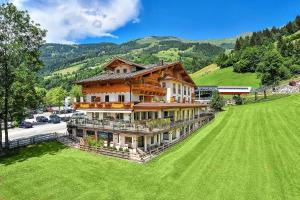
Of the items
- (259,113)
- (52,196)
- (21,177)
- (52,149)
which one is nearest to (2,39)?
(52,149)

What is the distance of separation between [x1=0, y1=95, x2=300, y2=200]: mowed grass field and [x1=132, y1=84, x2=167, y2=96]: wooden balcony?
9.38 m

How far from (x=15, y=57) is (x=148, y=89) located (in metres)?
18.4

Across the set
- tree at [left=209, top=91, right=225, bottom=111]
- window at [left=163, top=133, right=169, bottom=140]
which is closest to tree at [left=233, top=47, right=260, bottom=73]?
tree at [left=209, top=91, right=225, bottom=111]

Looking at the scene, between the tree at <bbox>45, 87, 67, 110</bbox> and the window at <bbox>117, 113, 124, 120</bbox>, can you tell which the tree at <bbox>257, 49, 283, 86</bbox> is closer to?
the window at <bbox>117, 113, 124, 120</bbox>

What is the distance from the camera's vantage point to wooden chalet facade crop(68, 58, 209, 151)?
36.8 metres

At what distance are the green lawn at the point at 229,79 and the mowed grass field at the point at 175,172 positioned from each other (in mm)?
79396

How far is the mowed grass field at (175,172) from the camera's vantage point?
2366 cm

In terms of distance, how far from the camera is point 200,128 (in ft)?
170

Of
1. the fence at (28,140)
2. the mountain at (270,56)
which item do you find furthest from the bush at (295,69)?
the fence at (28,140)

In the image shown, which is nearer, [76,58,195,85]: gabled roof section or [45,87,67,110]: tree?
[76,58,195,85]: gabled roof section

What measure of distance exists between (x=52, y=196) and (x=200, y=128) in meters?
33.2

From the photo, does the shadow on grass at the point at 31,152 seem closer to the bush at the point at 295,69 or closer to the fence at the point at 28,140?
the fence at the point at 28,140

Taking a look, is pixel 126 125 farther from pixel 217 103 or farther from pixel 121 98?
pixel 217 103

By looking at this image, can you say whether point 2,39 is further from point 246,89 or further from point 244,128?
point 246,89
